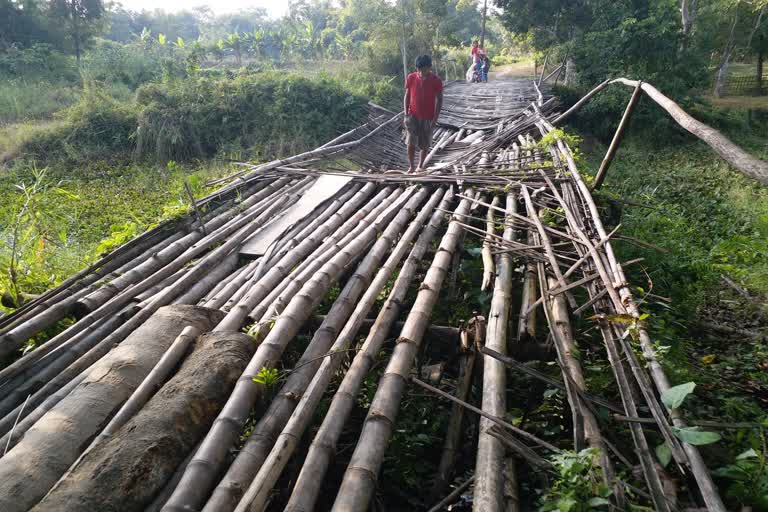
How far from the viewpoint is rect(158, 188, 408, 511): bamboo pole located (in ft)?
4.64

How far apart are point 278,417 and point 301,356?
0.51m

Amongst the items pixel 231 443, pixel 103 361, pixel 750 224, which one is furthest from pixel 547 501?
pixel 750 224

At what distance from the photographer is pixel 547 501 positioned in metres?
1.30

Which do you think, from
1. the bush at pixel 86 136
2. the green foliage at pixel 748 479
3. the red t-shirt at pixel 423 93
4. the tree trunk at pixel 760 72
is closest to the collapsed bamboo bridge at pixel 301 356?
the green foliage at pixel 748 479

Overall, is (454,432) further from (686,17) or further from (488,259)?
(686,17)

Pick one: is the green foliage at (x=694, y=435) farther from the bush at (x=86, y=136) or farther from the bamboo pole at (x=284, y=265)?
the bush at (x=86, y=136)

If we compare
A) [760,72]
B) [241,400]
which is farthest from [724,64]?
[241,400]

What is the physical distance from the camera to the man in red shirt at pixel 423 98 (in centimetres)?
493

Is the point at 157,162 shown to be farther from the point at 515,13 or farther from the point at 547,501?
the point at 515,13

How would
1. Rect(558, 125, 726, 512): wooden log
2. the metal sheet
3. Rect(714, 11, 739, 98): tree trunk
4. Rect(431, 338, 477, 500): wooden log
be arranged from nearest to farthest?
Rect(558, 125, 726, 512): wooden log → Rect(431, 338, 477, 500): wooden log → the metal sheet → Rect(714, 11, 739, 98): tree trunk

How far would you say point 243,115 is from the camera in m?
8.69

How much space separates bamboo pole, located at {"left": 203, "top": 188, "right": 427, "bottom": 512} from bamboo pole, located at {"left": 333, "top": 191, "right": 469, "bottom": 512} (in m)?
0.24

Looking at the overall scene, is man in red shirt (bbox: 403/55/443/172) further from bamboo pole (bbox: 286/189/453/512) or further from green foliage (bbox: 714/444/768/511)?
green foliage (bbox: 714/444/768/511)

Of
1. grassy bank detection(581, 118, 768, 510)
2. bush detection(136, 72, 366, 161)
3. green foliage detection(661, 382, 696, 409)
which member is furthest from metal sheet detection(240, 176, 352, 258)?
bush detection(136, 72, 366, 161)
